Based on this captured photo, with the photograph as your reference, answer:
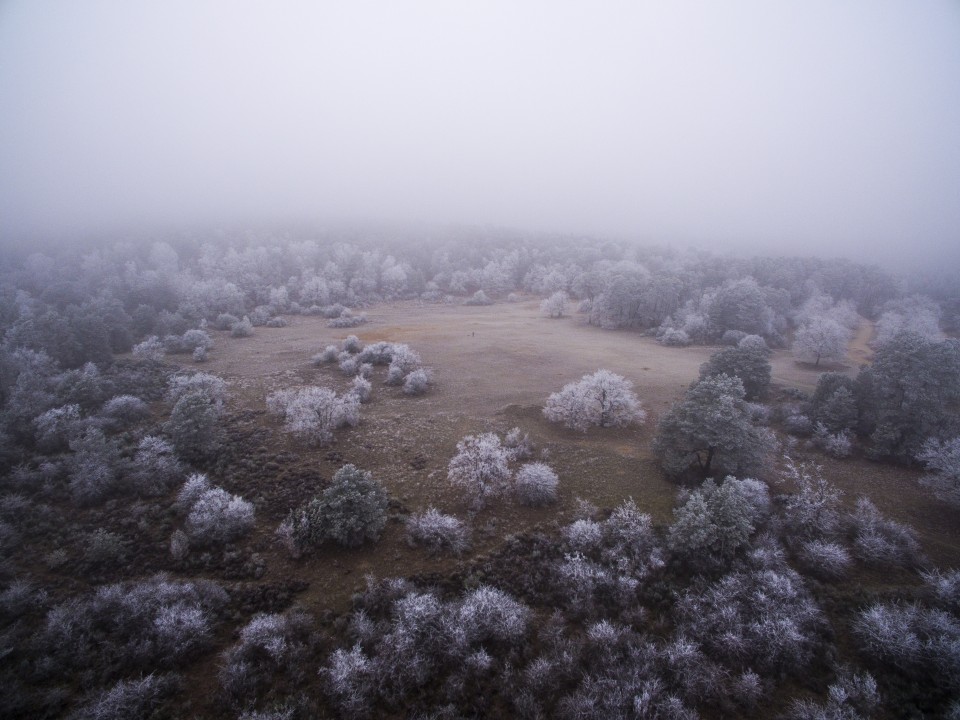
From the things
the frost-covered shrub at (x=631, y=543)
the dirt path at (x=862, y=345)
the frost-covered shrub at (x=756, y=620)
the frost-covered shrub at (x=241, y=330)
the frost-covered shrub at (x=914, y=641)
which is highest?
the frost-covered shrub at (x=914, y=641)

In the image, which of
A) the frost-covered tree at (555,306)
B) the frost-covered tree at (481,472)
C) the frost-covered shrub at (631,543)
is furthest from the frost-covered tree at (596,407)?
the frost-covered tree at (555,306)

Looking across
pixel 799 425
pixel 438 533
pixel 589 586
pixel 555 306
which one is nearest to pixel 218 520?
pixel 438 533

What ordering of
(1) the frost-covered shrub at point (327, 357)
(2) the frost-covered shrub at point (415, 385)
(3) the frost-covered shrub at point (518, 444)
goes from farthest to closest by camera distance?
(1) the frost-covered shrub at point (327, 357) → (2) the frost-covered shrub at point (415, 385) → (3) the frost-covered shrub at point (518, 444)

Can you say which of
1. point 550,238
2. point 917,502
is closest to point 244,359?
point 917,502

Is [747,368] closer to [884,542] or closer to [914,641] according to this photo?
[884,542]

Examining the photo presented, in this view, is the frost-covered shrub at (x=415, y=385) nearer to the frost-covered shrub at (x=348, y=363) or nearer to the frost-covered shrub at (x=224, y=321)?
the frost-covered shrub at (x=348, y=363)

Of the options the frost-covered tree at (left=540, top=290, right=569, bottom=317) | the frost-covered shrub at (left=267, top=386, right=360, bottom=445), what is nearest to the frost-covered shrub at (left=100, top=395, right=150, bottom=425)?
the frost-covered shrub at (left=267, top=386, right=360, bottom=445)

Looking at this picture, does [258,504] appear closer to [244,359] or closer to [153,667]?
[153,667]
